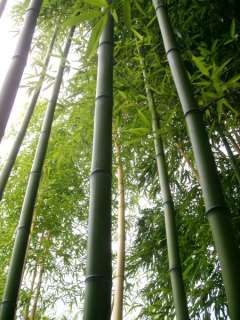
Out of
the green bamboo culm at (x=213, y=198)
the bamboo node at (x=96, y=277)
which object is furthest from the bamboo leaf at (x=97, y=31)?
the bamboo node at (x=96, y=277)

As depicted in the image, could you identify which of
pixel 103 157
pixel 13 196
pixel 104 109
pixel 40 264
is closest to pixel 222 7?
pixel 104 109

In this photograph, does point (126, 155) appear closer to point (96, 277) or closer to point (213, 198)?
point (213, 198)

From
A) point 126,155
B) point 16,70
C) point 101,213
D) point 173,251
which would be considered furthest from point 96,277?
point 126,155

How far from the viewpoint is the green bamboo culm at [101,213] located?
915 millimetres

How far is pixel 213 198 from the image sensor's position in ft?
3.63

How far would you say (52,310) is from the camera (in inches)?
195

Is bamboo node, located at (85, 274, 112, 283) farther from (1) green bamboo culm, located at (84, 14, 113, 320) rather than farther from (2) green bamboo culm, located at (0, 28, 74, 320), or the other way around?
(2) green bamboo culm, located at (0, 28, 74, 320)

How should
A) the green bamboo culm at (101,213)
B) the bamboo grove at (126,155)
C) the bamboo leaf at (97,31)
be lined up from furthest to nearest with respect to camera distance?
the bamboo leaf at (97,31) → the bamboo grove at (126,155) → the green bamboo culm at (101,213)

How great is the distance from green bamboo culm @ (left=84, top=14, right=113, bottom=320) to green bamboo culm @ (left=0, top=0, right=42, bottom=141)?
0.28 metres

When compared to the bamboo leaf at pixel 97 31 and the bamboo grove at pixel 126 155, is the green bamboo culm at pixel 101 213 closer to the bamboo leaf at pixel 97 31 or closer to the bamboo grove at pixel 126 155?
the bamboo grove at pixel 126 155

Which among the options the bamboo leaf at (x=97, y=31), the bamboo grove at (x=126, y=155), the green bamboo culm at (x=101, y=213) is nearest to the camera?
the green bamboo culm at (x=101, y=213)

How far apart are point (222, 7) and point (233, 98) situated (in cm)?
71

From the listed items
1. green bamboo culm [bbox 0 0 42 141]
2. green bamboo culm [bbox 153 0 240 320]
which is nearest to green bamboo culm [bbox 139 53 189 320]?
green bamboo culm [bbox 153 0 240 320]

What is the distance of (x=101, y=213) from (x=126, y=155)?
3.19 metres
